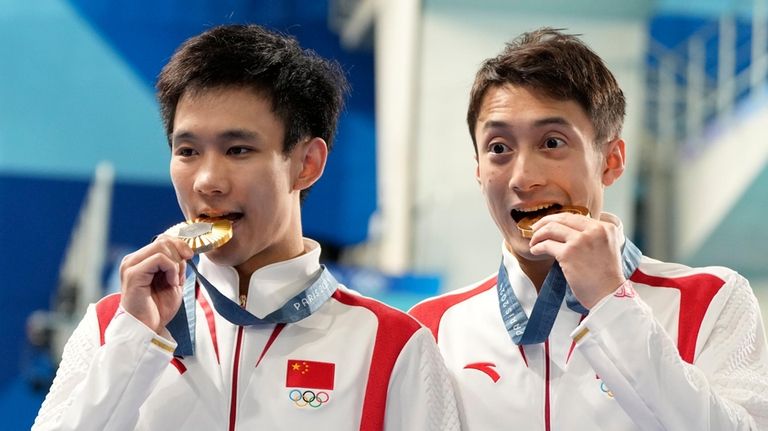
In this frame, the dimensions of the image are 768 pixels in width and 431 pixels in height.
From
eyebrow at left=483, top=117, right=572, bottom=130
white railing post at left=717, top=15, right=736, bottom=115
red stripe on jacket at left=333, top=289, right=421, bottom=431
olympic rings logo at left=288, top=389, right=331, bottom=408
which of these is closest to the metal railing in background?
white railing post at left=717, top=15, right=736, bottom=115

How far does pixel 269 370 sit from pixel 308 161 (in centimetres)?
56

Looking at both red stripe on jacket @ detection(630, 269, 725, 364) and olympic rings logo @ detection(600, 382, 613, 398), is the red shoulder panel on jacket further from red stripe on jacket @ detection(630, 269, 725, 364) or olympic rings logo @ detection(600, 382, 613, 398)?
red stripe on jacket @ detection(630, 269, 725, 364)

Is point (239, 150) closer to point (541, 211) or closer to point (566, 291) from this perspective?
point (541, 211)

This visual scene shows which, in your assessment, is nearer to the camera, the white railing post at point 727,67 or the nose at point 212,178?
the nose at point 212,178

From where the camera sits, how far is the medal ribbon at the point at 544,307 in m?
2.68

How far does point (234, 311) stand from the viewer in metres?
2.64

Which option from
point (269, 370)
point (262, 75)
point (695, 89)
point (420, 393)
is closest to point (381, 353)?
point (420, 393)

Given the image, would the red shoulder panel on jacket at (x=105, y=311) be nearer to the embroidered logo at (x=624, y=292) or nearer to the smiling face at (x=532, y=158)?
the smiling face at (x=532, y=158)

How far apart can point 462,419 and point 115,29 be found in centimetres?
931

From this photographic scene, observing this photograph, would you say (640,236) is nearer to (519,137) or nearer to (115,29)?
(115,29)

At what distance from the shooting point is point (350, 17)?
12.6 metres

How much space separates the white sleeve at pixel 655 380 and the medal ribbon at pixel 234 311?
0.66m

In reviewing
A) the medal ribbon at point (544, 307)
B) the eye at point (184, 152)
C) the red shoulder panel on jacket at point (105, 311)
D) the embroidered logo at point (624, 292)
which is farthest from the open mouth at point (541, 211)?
the red shoulder panel on jacket at point (105, 311)

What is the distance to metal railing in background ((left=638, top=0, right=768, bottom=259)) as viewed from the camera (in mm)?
10320
